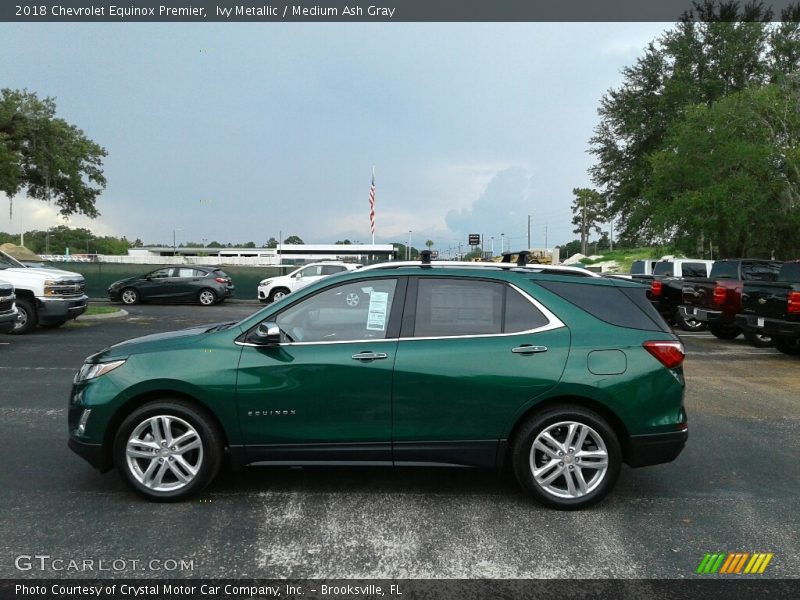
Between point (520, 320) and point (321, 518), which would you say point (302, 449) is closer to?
point (321, 518)

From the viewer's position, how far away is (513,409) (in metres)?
4.21

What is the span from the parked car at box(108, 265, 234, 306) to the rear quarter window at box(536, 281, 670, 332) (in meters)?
21.2

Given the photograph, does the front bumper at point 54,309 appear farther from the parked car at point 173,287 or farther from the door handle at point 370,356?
the door handle at point 370,356

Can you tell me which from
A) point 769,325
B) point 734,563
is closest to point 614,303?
point 734,563

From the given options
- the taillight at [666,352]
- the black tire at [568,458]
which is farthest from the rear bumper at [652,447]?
the taillight at [666,352]

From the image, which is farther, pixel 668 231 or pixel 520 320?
pixel 668 231

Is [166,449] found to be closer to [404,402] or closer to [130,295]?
[404,402]

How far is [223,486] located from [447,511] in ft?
5.49

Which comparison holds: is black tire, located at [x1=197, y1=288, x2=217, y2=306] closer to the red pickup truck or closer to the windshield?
the windshield

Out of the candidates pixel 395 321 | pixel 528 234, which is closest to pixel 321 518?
pixel 395 321

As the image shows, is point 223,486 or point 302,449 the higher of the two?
point 302,449

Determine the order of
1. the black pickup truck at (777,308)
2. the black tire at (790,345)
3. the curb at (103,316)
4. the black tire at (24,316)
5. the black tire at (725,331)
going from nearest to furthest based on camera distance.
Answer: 1. the black pickup truck at (777,308)
2. the black tire at (790,345)
3. the black tire at (24,316)
4. the black tire at (725,331)
5. the curb at (103,316)

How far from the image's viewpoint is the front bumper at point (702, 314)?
13.5 metres

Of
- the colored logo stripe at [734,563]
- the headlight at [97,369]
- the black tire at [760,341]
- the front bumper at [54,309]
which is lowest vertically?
the colored logo stripe at [734,563]
